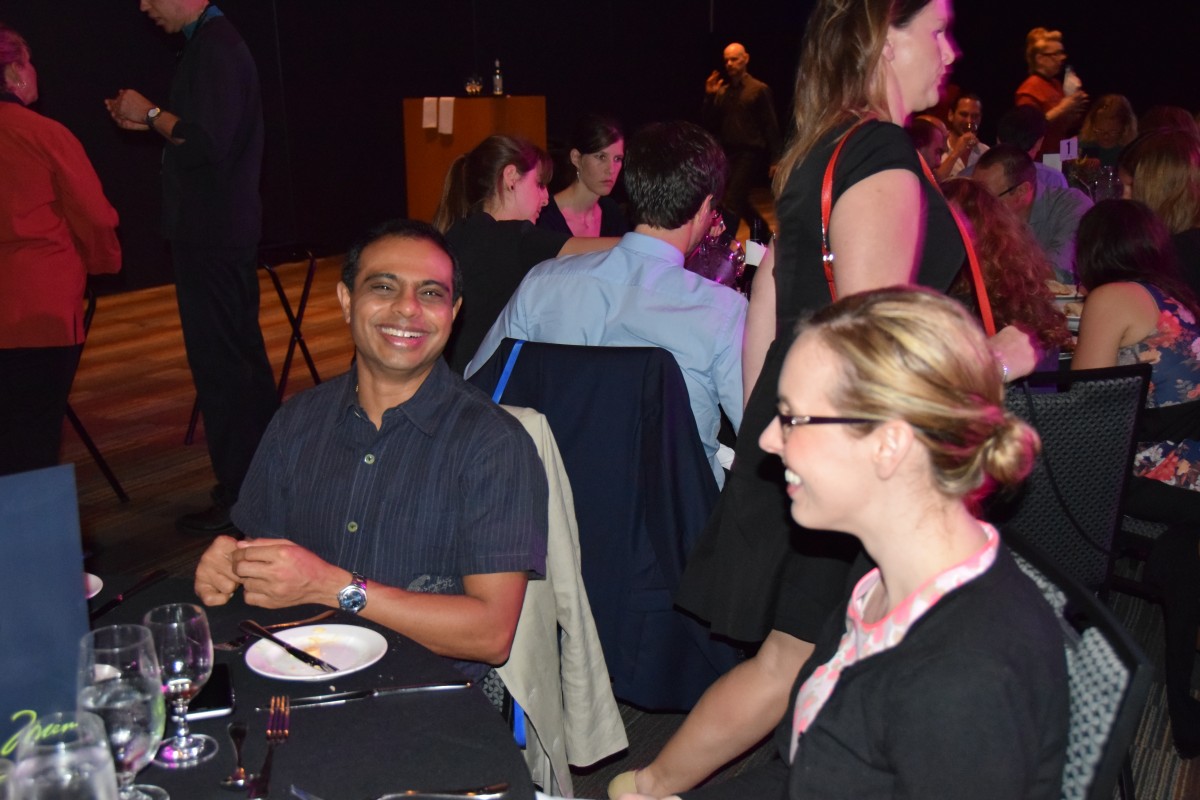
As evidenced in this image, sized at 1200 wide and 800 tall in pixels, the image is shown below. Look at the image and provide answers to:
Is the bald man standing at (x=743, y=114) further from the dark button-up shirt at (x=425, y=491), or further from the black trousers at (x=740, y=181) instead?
the dark button-up shirt at (x=425, y=491)

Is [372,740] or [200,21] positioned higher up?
[200,21]

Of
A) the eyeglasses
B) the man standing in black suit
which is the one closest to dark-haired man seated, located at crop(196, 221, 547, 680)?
the eyeglasses

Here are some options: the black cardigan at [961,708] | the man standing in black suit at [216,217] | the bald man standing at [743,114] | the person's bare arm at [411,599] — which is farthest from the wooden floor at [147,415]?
the bald man standing at [743,114]

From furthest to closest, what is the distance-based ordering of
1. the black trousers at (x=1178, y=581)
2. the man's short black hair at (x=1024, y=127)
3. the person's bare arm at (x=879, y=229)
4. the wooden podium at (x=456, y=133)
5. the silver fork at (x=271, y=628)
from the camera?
1. the wooden podium at (x=456, y=133)
2. the man's short black hair at (x=1024, y=127)
3. the black trousers at (x=1178, y=581)
4. the person's bare arm at (x=879, y=229)
5. the silver fork at (x=271, y=628)

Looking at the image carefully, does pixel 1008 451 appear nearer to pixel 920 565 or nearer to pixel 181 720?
pixel 920 565

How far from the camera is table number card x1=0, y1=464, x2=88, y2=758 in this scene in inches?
40.2

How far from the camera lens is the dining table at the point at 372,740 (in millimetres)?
1140

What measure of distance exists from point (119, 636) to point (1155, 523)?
2.47 meters

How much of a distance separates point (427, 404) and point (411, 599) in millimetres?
348

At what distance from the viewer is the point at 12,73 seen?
3309 millimetres

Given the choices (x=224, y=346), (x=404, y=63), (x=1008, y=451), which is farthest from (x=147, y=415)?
(x=404, y=63)

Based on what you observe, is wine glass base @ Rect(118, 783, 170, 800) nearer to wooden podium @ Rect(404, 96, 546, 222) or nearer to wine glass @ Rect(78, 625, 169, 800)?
wine glass @ Rect(78, 625, 169, 800)

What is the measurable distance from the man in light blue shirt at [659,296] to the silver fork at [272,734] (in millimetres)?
1337

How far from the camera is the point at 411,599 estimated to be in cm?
164
